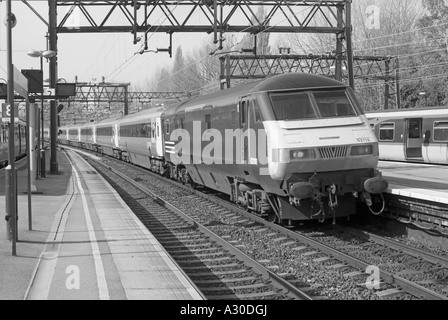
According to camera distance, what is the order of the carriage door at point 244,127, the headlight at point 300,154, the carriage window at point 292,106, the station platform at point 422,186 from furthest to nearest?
the carriage door at point 244,127, the carriage window at point 292,106, the headlight at point 300,154, the station platform at point 422,186

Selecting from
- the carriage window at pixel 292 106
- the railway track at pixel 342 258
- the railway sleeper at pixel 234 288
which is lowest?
the railway sleeper at pixel 234 288

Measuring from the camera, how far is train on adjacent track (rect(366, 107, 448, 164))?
2048 cm

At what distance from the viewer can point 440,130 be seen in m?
20.5

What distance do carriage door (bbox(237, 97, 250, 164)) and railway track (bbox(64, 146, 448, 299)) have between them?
143 centimetres

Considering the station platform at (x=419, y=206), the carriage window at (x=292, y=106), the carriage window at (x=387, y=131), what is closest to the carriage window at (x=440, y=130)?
the carriage window at (x=387, y=131)

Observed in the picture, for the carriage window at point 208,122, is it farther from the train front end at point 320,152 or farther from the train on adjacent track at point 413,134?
the train on adjacent track at point 413,134

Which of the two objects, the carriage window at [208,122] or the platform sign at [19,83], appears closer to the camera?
the platform sign at [19,83]

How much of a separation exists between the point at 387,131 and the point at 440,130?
365cm

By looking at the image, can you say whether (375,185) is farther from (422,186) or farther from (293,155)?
(422,186)

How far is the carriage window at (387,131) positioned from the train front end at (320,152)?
13.3 metres

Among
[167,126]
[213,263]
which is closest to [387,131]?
[167,126]

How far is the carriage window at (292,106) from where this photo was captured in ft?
34.7

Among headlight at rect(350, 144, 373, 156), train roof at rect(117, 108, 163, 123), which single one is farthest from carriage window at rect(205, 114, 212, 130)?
train roof at rect(117, 108, 163, 123)
